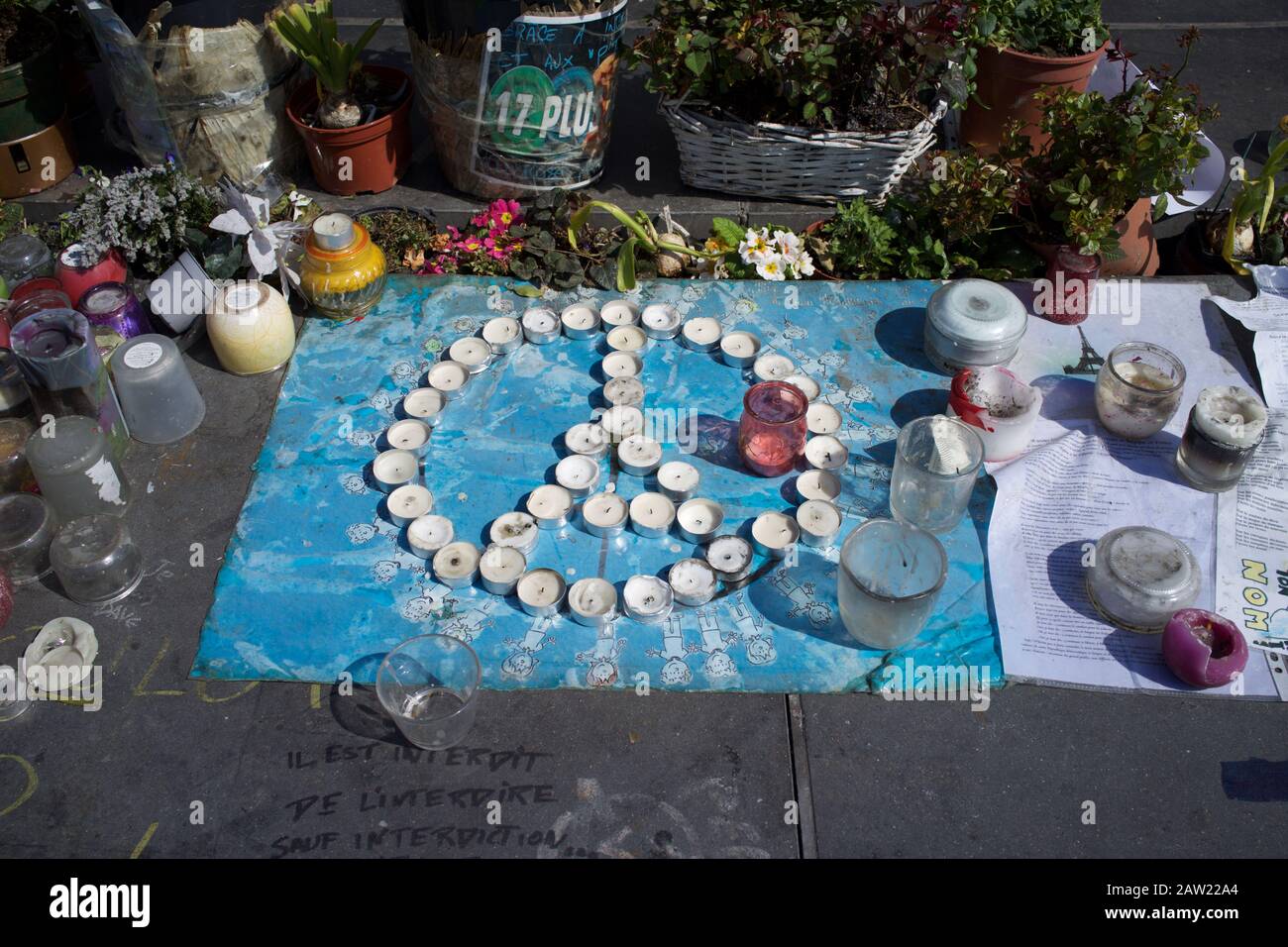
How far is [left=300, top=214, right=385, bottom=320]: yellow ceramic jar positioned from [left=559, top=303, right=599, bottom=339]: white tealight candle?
60cm

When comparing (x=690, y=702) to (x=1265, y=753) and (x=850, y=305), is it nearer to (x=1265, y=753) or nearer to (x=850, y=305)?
(x=1265, y=753)

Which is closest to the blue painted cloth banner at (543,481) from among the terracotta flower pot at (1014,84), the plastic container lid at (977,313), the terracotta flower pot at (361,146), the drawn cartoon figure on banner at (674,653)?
the drawn cartoon figure on banner at (674,653)

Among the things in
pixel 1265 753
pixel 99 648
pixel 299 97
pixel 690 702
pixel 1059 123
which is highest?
pixel 1059 123

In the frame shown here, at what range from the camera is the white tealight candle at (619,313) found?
3104 mm

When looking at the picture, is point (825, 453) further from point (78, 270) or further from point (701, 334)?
point (78, 270)

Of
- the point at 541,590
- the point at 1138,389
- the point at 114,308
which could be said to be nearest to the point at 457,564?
the point at 541,590

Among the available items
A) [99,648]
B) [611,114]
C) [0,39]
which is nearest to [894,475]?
[611,114]

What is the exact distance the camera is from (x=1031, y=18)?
11.3 ft

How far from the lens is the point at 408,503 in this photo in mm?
2627

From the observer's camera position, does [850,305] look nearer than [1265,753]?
No

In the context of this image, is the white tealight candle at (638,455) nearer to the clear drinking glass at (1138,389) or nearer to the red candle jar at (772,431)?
the red candle jar at (772,431)

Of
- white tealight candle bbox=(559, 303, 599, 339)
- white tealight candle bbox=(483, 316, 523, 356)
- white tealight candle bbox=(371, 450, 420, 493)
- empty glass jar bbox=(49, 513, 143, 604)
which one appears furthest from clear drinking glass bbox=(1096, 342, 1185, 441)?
empty glass jar bbox=(49, 513, 143, 604)

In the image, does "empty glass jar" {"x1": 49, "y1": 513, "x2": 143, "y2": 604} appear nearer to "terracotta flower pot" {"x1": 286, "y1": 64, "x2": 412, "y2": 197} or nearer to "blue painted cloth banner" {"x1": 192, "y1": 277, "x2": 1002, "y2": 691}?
"blue painted cloth banner" {"x1": 192, "y1": 277, "x2": 1002, "y2": 691}

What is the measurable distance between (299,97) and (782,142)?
66.2 inches
